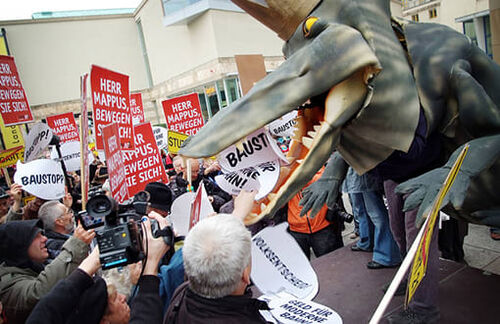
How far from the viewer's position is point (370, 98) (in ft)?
5.30

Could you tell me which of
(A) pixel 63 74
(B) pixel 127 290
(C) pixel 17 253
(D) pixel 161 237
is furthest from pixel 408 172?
(A) pixel 63 74

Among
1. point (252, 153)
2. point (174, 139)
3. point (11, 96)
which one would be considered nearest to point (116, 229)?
point (252, 153)

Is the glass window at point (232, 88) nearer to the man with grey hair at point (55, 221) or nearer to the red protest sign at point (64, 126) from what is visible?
the red protest sign at point (64, 126)

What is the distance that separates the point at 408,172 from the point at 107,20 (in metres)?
21.6

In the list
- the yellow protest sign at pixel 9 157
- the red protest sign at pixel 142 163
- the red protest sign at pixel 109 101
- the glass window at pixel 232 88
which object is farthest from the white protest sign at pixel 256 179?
the glass window at pixel 232 88

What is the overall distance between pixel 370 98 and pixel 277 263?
1471 mm

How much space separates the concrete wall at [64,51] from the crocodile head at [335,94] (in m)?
20.0

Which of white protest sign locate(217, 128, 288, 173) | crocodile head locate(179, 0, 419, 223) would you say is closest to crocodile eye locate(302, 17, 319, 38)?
crocodile head locate(179, 0, 419, 223)

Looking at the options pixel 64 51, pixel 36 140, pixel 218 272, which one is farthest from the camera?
pixel 64 51

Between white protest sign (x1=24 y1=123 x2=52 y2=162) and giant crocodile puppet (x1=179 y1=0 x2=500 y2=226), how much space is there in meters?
4.89

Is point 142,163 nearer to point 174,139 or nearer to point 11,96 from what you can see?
point 174,139

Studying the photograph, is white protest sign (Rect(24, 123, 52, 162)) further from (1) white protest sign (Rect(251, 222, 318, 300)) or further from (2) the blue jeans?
(2) the blue jeans

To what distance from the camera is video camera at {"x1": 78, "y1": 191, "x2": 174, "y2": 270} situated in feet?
6.05

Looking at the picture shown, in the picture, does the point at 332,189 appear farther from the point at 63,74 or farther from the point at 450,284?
the point at 63,74
